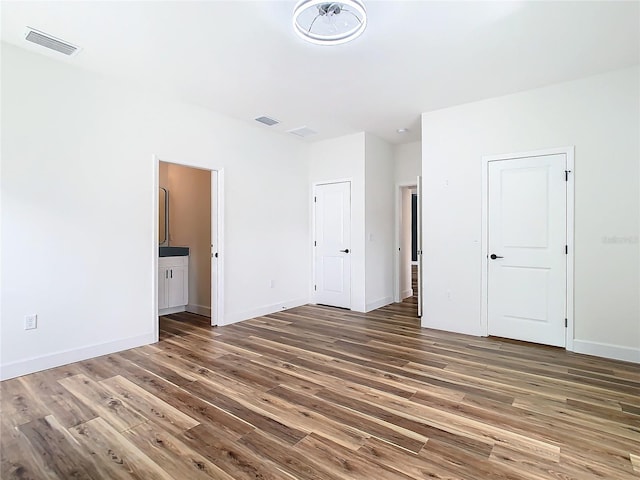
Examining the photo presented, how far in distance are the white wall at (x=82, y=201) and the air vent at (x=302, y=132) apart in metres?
1.09

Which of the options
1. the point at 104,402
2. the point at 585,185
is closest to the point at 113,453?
the point at 104,402

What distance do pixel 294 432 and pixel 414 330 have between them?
2756 millimetres

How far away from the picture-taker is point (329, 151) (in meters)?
5.96

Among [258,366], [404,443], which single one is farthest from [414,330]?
[404,443]

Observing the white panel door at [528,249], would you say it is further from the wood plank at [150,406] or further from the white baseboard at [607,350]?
the wood plank at [150,406]

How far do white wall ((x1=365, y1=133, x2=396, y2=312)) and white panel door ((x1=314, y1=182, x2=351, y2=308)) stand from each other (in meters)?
0.35

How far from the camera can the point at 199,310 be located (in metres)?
5.51

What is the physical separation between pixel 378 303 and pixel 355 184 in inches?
82.7

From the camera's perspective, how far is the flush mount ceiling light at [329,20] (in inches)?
89.9

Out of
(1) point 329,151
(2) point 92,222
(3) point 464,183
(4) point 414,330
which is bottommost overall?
(4) point 414,330

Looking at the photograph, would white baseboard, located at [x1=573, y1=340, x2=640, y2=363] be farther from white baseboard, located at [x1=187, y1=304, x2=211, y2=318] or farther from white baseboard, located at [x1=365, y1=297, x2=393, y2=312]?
white baseboard, located at [x1=187, y1=304, x2=211, y2=318]

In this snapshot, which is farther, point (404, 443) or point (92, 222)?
point (92, 222)

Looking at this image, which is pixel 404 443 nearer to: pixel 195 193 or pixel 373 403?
pixel 373 403

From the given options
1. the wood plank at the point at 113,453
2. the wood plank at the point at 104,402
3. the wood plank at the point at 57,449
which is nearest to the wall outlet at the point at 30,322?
the wood plank at the point at 104,402
